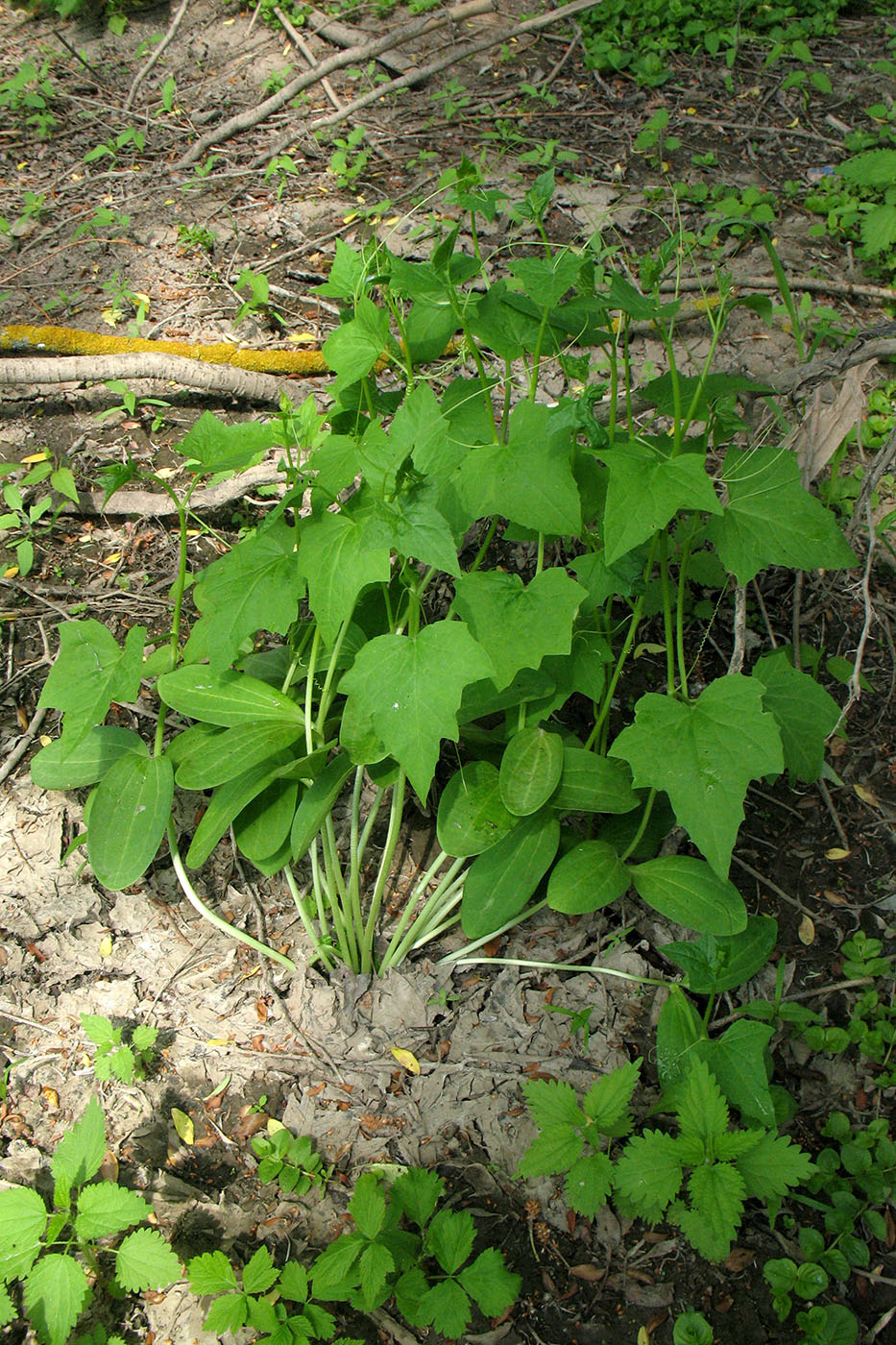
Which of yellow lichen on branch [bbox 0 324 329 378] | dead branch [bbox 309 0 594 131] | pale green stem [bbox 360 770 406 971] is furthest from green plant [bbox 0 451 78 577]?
dead branch [bbox 309 0 594 131]

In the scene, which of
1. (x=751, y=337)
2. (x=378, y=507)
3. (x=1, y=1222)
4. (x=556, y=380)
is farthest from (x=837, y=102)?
(x=1, y=1222)

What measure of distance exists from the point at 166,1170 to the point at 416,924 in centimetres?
75

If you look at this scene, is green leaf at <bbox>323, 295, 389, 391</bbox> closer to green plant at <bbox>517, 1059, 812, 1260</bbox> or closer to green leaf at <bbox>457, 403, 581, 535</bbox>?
green leaf at <bbox>457, 403, 581, 535</bbox>

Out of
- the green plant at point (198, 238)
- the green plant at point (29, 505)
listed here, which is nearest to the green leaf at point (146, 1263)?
the green plant at point (29, 505)

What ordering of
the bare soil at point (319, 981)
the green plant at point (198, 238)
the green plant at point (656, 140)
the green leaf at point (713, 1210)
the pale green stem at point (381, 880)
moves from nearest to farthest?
the green leaf at point (713, 1210)
the bare soil at point (319, 981)
the pale green stem at point (381, 880)
the green plant at point (198, 238)
the green plant at point (656, 140)

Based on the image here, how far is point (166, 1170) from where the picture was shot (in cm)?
188

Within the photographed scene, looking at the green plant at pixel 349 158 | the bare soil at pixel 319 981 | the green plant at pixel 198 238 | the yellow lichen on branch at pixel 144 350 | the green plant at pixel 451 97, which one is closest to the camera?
the bare soil at pixel 319 981

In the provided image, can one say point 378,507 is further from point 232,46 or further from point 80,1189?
point 232,46

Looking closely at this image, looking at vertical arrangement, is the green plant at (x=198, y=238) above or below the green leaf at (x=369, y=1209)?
above

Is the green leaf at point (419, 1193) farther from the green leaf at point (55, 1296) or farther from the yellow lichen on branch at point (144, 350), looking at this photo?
the yellow lichen on branch at point (144, 350)

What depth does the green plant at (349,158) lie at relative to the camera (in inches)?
162

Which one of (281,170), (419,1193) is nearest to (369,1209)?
(419,1193)

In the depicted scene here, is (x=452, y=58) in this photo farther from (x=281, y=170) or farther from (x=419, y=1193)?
(x=419, y=1193)

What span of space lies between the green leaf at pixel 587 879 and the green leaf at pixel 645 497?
2.41ft
